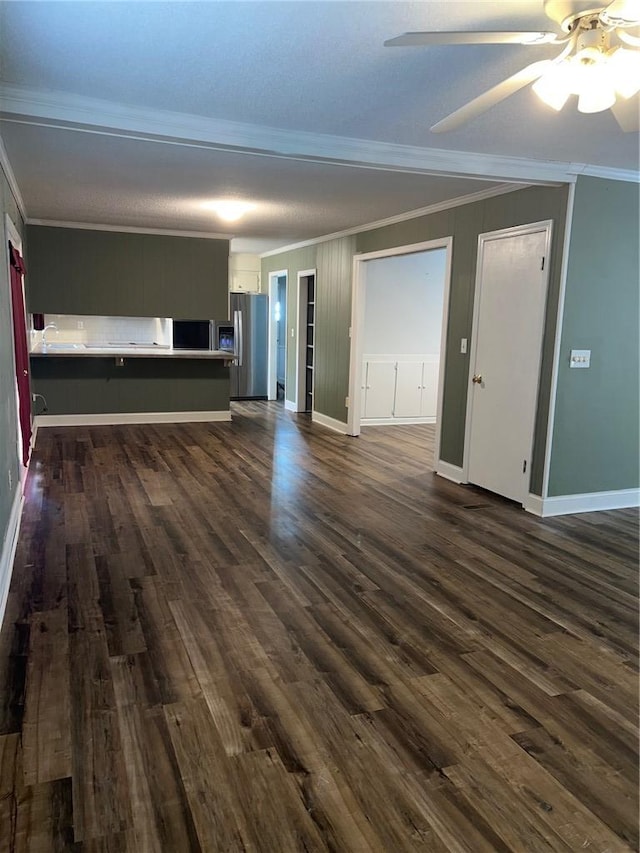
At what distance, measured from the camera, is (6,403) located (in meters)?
3.65

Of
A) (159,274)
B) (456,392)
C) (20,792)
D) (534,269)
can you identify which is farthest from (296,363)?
(20,792)

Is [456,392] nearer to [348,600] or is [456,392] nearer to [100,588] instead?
[348,600]

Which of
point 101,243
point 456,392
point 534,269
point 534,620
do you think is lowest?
point 534,620

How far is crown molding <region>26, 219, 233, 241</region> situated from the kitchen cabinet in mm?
2546

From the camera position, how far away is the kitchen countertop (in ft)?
22.7

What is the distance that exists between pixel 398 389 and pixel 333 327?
4.01 ft

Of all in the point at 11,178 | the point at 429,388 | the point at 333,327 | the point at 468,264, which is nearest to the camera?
the point at 11,178

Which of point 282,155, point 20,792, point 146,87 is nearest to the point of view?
point 20,792

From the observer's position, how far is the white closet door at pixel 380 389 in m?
7.82

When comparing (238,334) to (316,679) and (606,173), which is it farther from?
(316,679)

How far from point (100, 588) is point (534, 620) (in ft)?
7.11

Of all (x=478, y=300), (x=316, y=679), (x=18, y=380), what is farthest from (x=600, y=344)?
(x=18, y=380)

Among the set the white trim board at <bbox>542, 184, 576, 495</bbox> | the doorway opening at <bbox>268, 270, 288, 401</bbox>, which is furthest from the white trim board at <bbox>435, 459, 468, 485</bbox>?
the doorway opening at <bbox>268, 270, 288, 401</bbox>

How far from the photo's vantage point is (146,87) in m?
2.74
